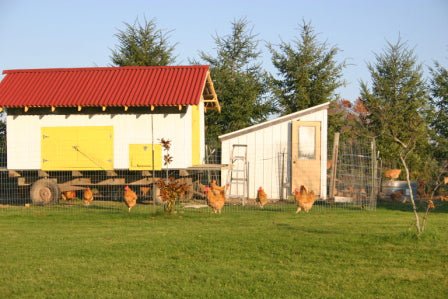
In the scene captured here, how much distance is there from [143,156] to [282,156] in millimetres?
4532

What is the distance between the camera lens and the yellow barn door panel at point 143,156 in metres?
16.6

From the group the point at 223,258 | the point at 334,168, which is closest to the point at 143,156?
the point at 334,168

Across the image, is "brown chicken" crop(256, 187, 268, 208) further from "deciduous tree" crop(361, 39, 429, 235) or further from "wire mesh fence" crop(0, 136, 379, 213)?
"deciduous tree" crop(361, 39, 429, 235)

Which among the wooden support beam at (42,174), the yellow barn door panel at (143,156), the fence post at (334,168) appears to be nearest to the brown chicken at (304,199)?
the fence post at (334,168)

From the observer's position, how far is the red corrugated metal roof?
1658 cm

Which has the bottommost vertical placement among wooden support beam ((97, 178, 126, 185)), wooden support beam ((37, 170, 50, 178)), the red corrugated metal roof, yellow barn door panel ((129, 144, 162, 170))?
wooden support beam ((97, 178, 126, 185))

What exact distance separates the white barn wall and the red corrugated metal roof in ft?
1.99

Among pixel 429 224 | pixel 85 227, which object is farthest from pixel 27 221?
pixel 429 224

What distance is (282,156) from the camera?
704 inches

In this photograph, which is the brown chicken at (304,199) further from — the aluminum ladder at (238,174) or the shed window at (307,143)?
the shed window at (307,143)

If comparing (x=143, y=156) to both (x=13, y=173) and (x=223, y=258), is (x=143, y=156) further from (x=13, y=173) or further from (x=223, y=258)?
(x=223, y=258)

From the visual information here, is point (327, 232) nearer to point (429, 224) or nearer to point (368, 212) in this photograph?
point (429, 224)

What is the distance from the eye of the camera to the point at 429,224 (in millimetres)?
11188

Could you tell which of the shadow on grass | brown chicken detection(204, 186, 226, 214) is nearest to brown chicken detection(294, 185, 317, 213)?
brown chicken detection(204, 186, 226, 214)
